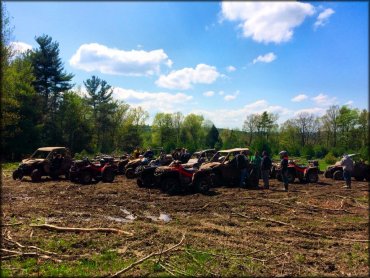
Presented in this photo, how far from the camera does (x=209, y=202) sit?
11.0 meters

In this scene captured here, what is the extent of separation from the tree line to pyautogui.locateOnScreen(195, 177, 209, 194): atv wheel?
492 inches

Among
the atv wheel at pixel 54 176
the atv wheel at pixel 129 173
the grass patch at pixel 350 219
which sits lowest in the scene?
the grass patch at pixel 350 219

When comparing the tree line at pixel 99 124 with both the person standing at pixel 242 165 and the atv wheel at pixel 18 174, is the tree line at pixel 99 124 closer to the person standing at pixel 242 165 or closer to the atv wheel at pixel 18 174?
the atv wheel at pixel 18 174

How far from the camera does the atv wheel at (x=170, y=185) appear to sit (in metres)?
12.7

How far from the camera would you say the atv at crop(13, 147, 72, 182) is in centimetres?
1625

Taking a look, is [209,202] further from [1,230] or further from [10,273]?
[10,273]

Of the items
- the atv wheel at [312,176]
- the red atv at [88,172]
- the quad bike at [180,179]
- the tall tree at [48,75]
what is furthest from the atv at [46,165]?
the tall tree at [48,75]

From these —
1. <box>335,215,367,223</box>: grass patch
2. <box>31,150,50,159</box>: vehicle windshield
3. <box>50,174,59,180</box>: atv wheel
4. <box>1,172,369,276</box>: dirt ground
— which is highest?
<box>31,150,50,159</box>: vehicle windshield

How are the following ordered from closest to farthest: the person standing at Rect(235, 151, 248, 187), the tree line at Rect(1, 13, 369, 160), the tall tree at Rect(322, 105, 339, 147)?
1. the person standing at Rect(235, 151, 248, 187)
2. the tree line at Rect(1, 13, 369, 160)
3. the tall tree at Rect(322, 105, 339, 147)

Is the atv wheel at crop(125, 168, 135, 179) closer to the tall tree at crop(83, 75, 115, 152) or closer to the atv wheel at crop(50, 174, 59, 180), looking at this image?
the atv wheel at crop(50, 174, 59, 180)

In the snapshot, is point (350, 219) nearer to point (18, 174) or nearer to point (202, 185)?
point (202, 185)

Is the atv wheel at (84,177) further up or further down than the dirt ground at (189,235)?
further up

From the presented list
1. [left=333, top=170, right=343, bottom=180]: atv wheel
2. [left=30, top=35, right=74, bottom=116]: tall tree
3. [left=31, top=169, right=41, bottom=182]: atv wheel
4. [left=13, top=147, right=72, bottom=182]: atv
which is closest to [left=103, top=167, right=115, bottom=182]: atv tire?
[left=13, top=147, right=72, bottom=182]: atv

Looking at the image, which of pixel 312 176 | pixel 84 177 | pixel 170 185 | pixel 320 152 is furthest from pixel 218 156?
pixel 320 152
